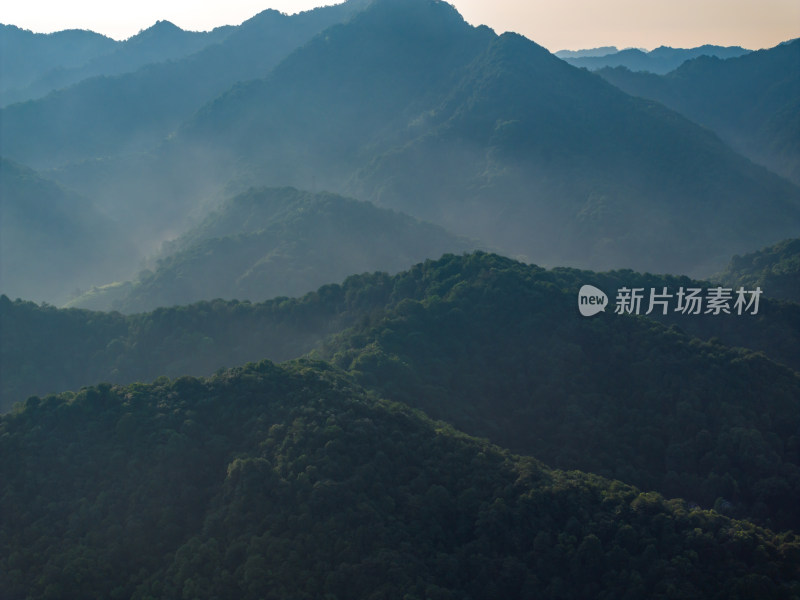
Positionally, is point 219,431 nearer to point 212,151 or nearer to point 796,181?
point 212,151

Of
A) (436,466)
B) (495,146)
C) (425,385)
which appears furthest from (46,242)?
(436,466)

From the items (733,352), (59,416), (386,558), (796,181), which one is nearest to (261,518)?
(386,558)

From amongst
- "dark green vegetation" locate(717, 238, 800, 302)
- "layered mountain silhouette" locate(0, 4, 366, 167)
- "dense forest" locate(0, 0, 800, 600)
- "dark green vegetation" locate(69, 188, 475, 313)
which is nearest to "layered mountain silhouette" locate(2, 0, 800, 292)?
"layered mountain silhouette" locate(0, 4, 366, 167)

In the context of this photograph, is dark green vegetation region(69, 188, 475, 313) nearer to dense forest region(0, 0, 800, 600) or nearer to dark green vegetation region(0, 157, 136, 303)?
dense forest region(0, 0, 800, 600)

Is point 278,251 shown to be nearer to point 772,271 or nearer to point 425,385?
point 425,385

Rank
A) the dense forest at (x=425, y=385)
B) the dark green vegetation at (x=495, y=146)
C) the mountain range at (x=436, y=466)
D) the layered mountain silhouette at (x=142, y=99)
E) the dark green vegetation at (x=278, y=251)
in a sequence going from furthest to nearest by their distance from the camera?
the layered mountain silhouette at (x=142, y=99) < the dark green vegetation at (x=495, y=146) < the dark green vegetation at (x=278, y=251) < the dense forest at (x=425, y=385) < the mountain range at (x=436, y=466)

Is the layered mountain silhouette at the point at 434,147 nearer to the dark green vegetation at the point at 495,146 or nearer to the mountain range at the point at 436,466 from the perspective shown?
the dark green vegetation at the point at 495,146

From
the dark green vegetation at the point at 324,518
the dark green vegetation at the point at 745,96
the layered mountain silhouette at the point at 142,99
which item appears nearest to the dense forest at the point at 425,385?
the dark green vegetation at the point at 324,518
